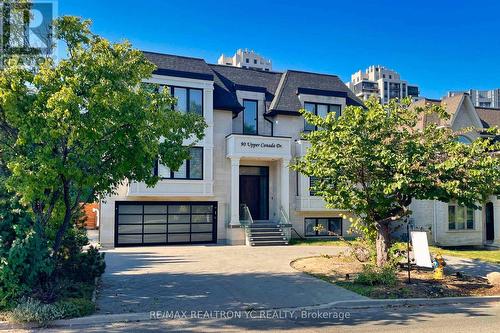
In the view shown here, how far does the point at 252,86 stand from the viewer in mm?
23500

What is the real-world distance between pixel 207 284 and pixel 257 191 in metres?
12.6

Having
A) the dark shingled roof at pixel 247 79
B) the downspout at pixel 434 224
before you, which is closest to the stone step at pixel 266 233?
the dark shingled roof at pixel 247 79

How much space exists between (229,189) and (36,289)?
13443 mm

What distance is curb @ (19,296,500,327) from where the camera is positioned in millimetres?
7816

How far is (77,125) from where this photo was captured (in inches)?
313

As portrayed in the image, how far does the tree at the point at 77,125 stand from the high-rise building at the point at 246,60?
107 metres

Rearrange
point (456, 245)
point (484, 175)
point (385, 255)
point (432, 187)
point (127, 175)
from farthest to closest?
point (456, 245) < point (385, 255) < point (432, 187) < point (484, 175) < point (127, 175)

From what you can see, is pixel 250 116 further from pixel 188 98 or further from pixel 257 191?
pixel 257 191

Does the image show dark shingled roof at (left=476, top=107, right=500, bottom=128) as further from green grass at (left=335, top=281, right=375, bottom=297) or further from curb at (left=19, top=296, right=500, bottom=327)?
green grass at (left=335, top=281, right=375, bottom=297)

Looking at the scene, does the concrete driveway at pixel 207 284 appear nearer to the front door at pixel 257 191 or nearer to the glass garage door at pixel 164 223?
the glass garage door at pixel 164 223

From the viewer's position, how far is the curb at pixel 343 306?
7816 millimetres

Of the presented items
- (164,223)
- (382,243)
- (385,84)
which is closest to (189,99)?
Answer: (164,223)

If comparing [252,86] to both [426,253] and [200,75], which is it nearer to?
[200,75]

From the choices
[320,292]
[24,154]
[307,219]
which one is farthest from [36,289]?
[307,219]
